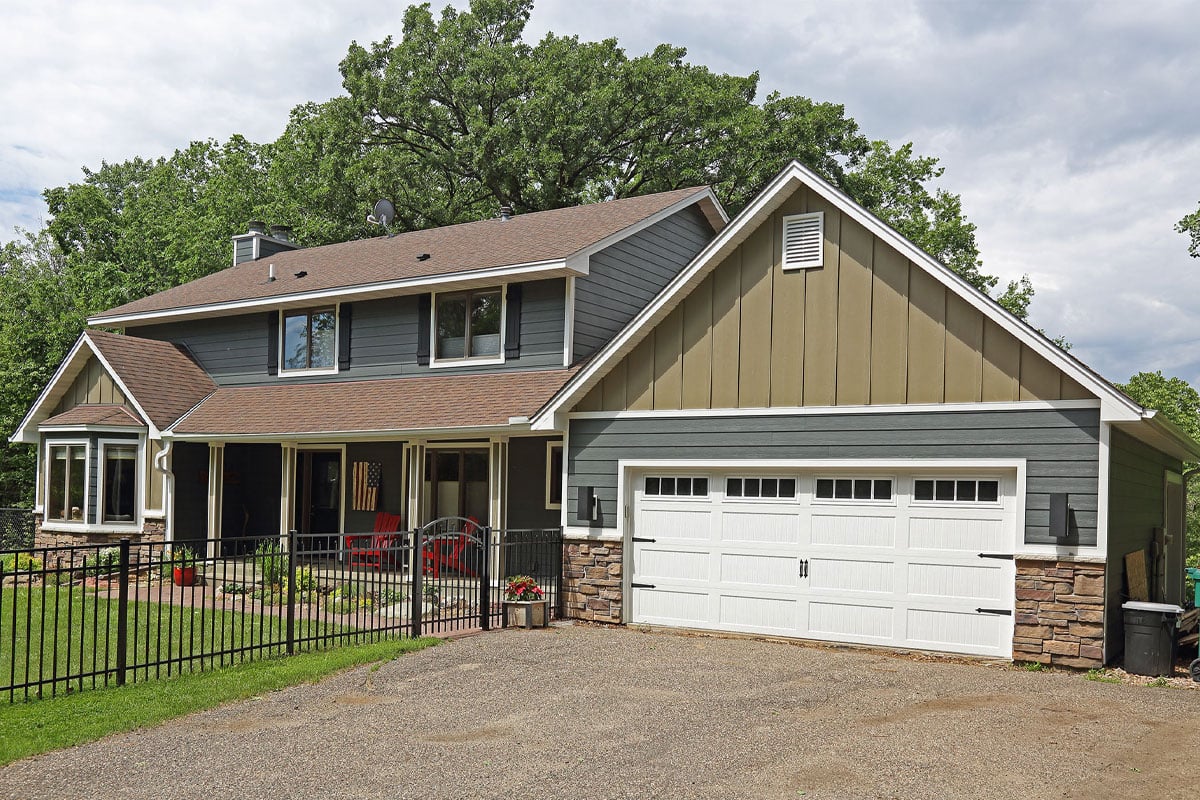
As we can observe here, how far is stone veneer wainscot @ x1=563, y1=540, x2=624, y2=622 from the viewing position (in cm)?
1365

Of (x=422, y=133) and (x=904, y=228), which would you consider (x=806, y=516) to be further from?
(x=422, y=133)

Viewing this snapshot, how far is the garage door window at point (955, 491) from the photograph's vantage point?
11391 millimetres

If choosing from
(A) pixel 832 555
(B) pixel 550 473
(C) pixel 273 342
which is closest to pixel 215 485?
(C) pixel 273 342

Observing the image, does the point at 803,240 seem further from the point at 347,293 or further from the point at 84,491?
the point at 84,491

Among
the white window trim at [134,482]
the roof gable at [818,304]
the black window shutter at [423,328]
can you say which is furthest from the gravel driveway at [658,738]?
the white window trim at [134,482]

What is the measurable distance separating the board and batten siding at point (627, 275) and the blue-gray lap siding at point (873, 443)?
146 inches

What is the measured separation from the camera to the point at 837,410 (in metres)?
12.1

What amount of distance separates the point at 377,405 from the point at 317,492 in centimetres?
368

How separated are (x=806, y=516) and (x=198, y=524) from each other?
12641mm

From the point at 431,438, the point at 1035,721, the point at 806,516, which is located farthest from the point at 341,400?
the point at 1035,721

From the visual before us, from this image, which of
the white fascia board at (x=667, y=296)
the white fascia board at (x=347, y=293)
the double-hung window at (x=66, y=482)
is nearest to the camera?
the white fascia board at (x=667, y=296)

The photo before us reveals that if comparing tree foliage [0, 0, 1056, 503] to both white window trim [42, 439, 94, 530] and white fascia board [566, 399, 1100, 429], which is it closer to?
white window trim [42, 439, 94, 530]

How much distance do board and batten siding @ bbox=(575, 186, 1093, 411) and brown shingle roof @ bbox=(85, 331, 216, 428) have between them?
10515 mm

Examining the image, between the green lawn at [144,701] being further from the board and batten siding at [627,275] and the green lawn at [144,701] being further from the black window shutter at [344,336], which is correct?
the black window shutter at [344,336]
